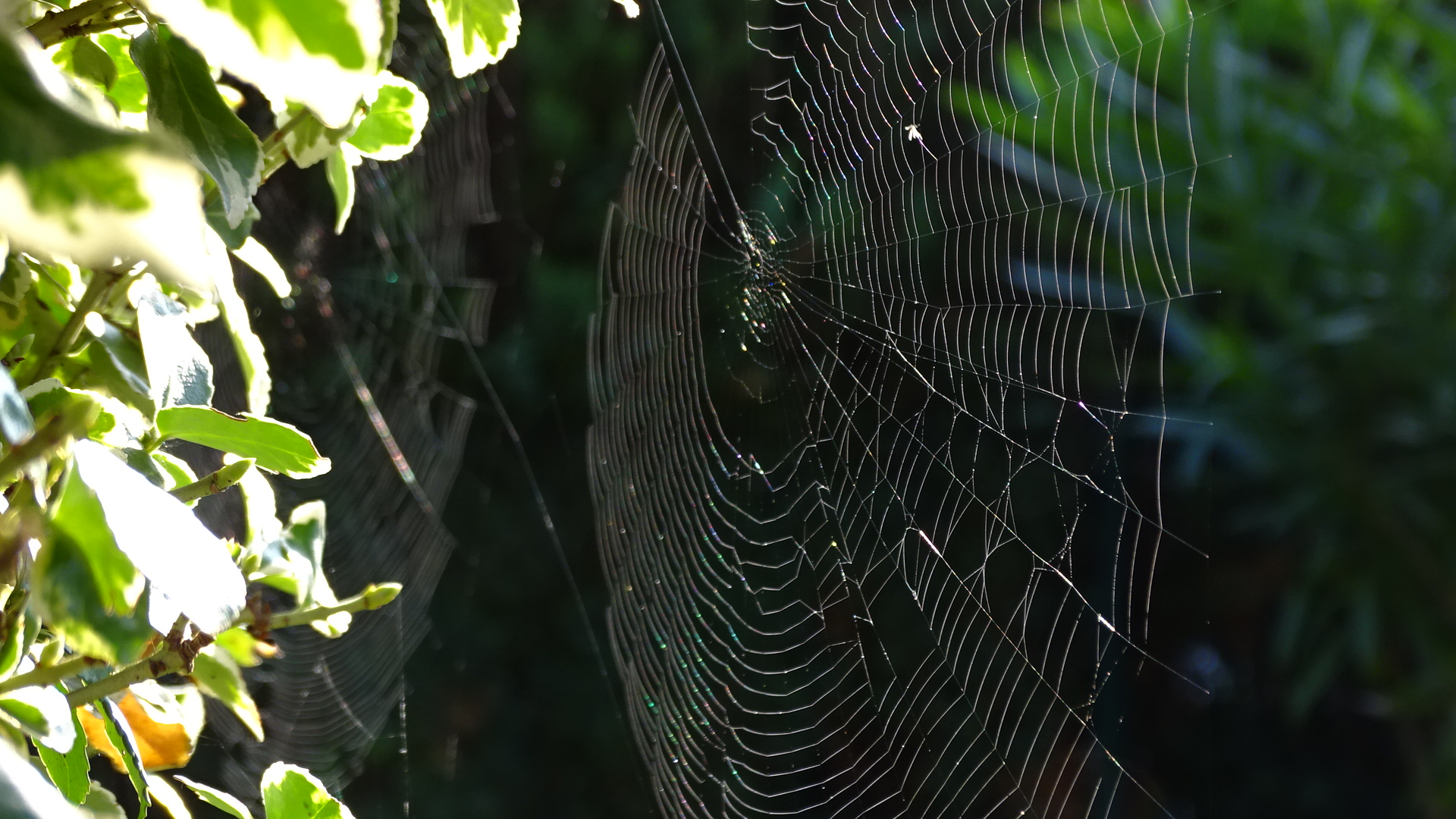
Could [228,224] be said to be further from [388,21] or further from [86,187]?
[86,187]

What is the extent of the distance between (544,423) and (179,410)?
1725 mm

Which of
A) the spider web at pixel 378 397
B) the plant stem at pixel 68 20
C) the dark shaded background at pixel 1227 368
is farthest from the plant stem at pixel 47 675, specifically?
the dark shaded background at pixel 1227 368

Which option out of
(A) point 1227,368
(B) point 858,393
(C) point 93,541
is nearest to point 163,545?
(C) point 93,541

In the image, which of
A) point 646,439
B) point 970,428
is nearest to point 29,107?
point 646,439

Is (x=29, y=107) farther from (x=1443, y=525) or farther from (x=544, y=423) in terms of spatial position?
(x=1443, y=525)

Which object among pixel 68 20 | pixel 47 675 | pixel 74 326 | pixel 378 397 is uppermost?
pixel 68 20

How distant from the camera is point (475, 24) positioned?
1.37 ft

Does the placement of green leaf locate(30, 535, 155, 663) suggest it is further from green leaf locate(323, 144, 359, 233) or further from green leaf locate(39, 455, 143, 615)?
green leaf locate(323, 144, 359, 233)

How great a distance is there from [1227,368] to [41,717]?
2.22 m

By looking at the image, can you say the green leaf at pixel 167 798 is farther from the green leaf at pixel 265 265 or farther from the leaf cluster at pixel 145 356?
the green leaf at pixel 265 265

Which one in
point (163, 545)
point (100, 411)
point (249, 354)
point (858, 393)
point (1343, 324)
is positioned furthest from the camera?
point (1343, 324)

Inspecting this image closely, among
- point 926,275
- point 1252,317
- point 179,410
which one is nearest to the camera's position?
point 179,410

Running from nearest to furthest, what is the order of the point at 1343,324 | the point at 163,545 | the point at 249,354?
the point at 163,545 < the point at 249,354 < the point at 1343,324

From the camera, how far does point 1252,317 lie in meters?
2.47
